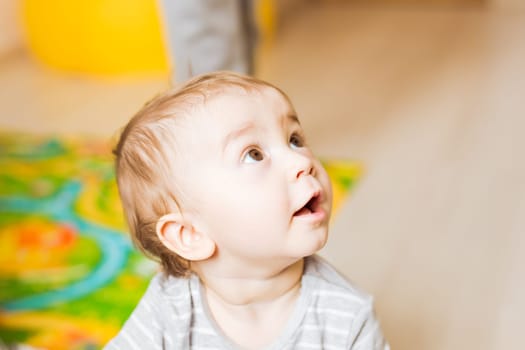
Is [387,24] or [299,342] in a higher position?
[299,342]

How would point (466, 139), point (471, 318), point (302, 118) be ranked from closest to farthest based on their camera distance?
point (471, 318), point (466, 139), point (302, 118)

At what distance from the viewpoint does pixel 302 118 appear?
6.86 ft

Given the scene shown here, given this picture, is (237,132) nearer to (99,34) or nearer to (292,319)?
(292,319)

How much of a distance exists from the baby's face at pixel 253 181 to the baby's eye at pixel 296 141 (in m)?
0.02

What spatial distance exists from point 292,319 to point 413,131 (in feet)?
3.99

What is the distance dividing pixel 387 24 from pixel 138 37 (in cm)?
113

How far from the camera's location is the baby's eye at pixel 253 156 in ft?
2.54

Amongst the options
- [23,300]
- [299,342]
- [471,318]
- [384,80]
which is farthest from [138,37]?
[299,342]

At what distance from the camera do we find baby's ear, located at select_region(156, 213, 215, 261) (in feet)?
2.65

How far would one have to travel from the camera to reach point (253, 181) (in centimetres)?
77

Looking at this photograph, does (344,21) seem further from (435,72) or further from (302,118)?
(302,118)

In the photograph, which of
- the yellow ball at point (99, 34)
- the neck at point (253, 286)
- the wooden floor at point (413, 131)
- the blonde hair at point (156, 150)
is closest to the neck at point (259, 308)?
the neck at point (253, 286)

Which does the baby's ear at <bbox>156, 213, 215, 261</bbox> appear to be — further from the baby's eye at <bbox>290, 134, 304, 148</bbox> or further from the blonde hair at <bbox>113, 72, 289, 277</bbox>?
the baby's eye at <bbox>290, 134, 304, 148</bbox>

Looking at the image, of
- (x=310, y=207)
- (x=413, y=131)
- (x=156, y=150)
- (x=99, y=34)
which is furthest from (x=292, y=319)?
(x=99, y=34)
